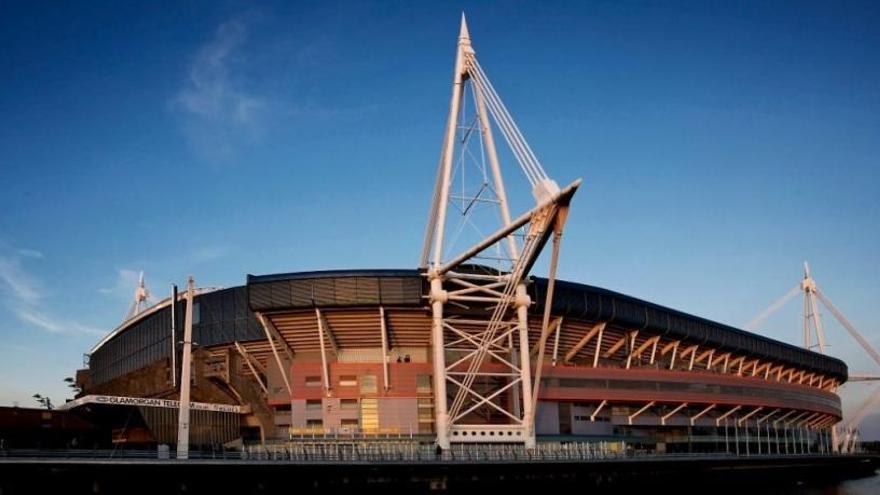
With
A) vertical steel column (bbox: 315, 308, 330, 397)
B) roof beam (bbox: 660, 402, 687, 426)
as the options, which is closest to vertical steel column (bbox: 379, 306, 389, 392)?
vertical steel column (bbox: 315, 308, 330, 397)

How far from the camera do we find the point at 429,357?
9006 cm

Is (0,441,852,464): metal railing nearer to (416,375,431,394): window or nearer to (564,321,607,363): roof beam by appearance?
(416,375,431,394): window

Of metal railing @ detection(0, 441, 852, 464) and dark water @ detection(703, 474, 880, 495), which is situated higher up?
metal railing @ detection(0, 441, 852, 464)

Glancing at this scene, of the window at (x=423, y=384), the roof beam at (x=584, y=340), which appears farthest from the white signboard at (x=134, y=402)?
the roof beam at (x=584, y=340)

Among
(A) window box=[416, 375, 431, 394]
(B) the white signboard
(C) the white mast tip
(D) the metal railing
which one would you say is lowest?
(D) the metal railing

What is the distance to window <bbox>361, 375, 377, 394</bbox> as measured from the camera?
86.2 metres

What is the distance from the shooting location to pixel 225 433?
9038cm

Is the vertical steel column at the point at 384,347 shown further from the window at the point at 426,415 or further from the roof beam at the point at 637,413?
the roof beam at the point at 637,413

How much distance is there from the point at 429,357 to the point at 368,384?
7195mm

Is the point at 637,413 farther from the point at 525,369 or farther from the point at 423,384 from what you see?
the point at 423,384

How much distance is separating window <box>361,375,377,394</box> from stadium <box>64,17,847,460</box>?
137 millimetres

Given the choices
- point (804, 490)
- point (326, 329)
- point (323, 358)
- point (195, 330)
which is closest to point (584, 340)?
point (804, 490)

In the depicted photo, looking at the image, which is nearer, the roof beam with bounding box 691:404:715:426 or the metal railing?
the metal railing

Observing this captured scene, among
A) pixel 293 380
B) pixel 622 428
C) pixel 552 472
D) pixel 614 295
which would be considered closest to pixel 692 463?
pixel 622 428
